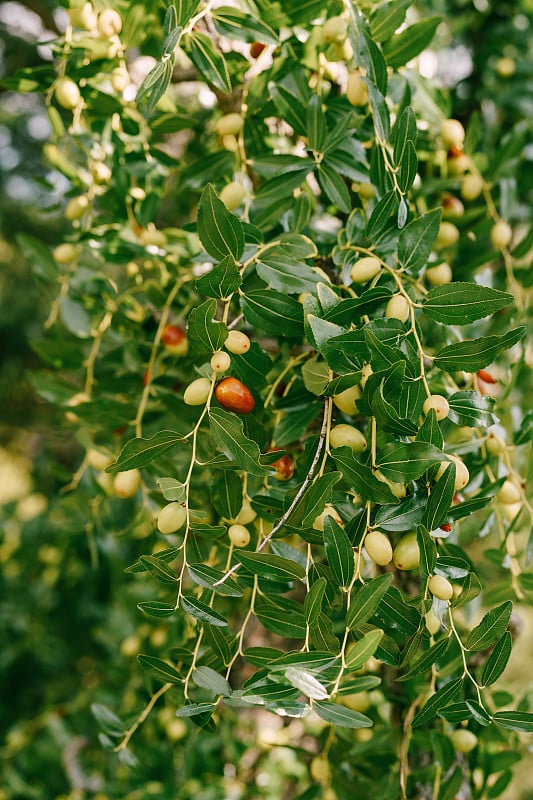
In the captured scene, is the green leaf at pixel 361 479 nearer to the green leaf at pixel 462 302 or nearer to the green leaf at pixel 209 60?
the green leaf at pixel 462 302

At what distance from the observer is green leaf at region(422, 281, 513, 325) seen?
20.5 inches

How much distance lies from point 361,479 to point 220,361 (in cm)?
14

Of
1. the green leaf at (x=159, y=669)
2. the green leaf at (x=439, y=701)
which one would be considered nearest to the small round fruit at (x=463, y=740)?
the green leaf at (x=439, y=701)

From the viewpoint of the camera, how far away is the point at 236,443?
512 millimetres

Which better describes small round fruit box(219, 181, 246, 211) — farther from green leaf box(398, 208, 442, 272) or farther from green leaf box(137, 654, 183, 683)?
green leaf box(137, 654, 183, 683)

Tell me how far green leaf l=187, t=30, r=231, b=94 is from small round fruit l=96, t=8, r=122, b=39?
0.42 feet

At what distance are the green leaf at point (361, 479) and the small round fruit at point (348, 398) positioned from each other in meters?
0.06

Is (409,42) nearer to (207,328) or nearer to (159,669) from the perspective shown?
(207,328)

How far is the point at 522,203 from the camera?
1.39m

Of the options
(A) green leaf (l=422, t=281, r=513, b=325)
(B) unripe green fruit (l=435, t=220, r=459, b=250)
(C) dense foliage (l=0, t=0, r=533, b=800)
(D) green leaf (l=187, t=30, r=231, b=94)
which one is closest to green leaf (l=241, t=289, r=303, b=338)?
(C) dense foliage (l=0, t=0, r=533, b=800)

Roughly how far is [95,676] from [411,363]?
188 cm

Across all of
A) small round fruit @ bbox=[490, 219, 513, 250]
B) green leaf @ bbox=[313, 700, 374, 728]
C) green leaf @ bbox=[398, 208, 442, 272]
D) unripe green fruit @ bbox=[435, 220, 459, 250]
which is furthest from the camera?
small round fruit @ bbox=[490, 219, 513, 250]

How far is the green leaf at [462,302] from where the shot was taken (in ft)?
1.71

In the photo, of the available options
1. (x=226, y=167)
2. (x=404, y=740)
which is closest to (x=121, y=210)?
(x=226, y=167)
